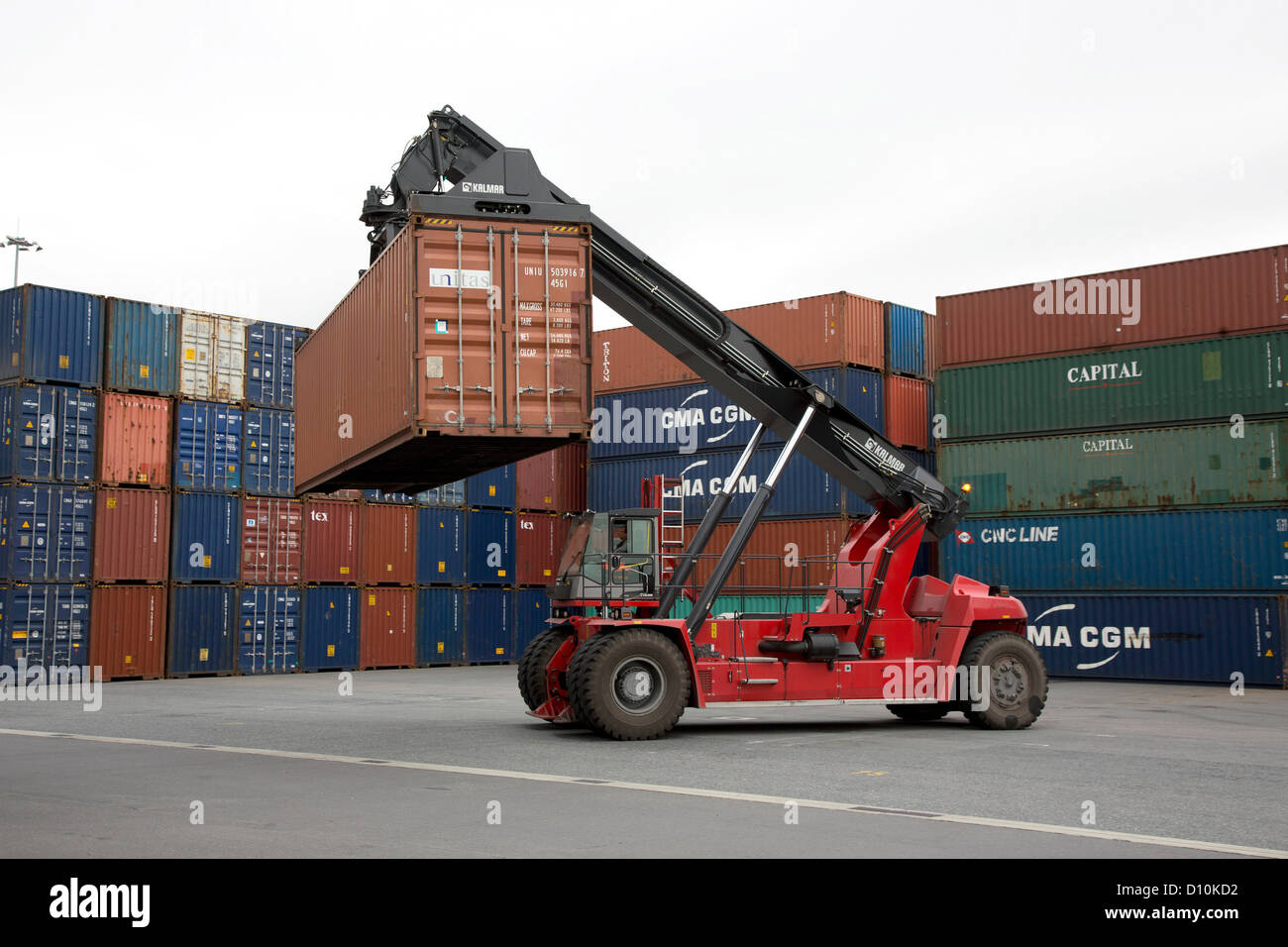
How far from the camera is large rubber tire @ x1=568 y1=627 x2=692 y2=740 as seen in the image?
1407cm

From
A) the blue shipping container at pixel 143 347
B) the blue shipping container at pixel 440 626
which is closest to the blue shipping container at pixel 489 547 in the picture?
the blue shipping container at pixel 440 626

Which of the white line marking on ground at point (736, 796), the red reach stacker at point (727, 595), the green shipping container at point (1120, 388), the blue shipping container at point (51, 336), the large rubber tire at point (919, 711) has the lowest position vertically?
Answer: the large rubber tire at point (919, 711)

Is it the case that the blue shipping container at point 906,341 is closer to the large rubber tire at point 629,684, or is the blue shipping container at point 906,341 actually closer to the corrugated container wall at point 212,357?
the corrugated container wall at point 212,357

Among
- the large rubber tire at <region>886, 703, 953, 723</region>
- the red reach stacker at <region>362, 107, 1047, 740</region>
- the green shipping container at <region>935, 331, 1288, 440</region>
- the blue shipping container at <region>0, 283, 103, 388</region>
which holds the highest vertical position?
the blue shipping container at <region>0, 283, 103, 388</region>

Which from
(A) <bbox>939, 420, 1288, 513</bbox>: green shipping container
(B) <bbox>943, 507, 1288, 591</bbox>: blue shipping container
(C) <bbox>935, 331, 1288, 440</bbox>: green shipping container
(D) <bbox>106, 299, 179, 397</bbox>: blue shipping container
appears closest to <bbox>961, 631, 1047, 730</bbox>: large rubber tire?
(B) <bbox>943, 507, 1288, 591</bbox>: blue shipping container

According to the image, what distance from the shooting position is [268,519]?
104 feet

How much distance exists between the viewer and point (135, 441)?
29094 millimetres

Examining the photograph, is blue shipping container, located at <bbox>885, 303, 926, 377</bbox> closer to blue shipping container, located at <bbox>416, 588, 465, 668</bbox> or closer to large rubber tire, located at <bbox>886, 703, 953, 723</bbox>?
blue shipping container, located at <bbox>416, 588, 465, 668</bbox>

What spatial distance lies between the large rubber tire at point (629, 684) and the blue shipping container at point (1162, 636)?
51.8 ft

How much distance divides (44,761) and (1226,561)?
22389 mm

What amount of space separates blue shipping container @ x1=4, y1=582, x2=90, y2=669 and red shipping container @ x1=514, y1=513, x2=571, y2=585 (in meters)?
13.0

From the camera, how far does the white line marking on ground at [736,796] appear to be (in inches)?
314
